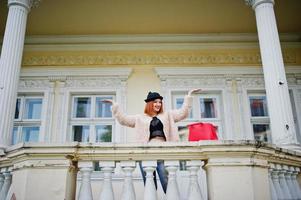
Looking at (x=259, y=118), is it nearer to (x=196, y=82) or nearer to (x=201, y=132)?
(x=196, y=82)

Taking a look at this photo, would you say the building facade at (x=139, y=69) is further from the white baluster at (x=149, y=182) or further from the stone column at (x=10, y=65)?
the white baluster at (x=149, y=182)

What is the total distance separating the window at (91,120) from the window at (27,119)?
832 millimetres

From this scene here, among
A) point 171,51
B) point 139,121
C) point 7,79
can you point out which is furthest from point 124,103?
point 139,121

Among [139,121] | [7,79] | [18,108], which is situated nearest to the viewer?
[139,121]

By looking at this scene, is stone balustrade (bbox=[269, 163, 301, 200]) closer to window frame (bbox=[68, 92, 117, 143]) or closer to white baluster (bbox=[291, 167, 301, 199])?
white baluster (bbox=[291, 167, 301, 199])

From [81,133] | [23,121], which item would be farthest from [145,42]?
[23,121]

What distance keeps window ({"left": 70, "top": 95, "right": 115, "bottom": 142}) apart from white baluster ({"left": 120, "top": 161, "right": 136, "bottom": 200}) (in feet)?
15.2

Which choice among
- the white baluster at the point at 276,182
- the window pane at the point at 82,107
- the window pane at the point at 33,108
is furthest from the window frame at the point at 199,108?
the white baluster at the point at 276,182

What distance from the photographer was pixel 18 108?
769cm

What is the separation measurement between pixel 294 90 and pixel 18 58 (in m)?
6.17

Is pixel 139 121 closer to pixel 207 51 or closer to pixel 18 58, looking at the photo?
pixel 18 58

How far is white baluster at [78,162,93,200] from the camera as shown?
8.82 ft

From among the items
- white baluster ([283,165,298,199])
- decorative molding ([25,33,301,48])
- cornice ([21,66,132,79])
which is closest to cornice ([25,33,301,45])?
decorative molding ([25,33,301,48])

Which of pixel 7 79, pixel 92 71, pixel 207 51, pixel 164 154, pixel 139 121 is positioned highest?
pixel 207 51
